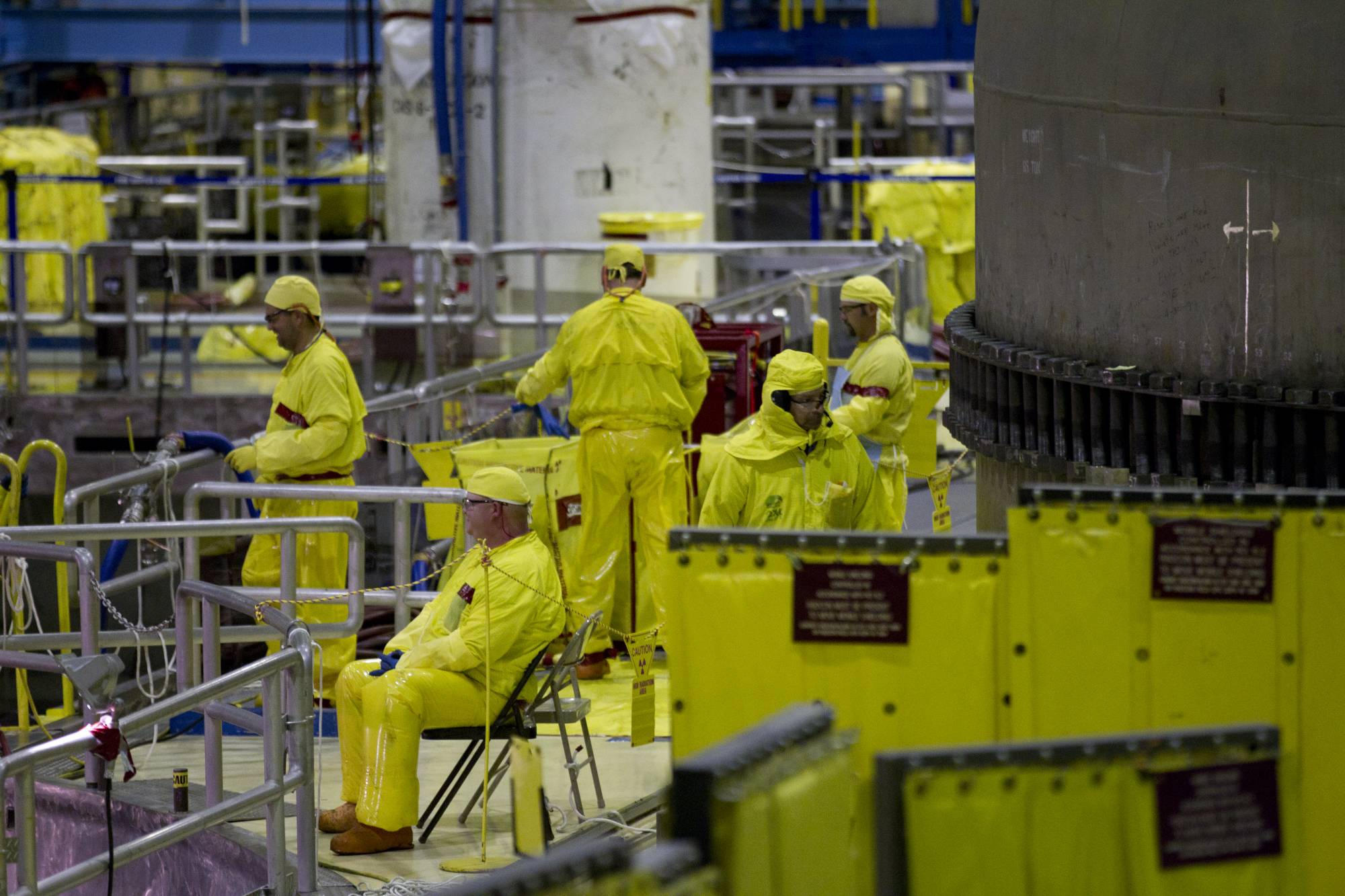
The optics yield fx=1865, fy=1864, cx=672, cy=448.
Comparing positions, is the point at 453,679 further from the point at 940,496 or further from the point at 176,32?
the point at 176,32

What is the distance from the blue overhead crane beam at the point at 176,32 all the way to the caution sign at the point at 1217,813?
20908 mm

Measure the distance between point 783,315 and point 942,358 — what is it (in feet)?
10.7

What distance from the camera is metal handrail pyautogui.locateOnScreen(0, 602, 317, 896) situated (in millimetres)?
5312

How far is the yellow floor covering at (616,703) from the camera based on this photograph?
8.23 m

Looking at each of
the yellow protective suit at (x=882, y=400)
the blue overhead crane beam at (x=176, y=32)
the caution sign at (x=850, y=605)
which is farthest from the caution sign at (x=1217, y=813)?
the blue overhead crane beam at (x=176, y=32)

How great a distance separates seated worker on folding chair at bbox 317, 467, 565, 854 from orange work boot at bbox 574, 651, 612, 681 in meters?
2.12

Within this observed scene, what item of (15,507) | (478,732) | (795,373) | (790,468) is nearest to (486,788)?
(478,732)

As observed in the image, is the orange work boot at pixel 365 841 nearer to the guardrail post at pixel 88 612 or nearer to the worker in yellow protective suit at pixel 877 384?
the guardrail post at pixel 88 612

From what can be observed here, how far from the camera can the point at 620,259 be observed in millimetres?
9125

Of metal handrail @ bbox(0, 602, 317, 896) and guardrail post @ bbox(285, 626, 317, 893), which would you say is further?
guardrail post @ bbox(285, 626, 317, 893)

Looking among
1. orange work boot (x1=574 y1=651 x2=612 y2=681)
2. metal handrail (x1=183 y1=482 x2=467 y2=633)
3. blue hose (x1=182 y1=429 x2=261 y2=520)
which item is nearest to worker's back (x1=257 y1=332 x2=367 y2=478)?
metal handrail (x1=183 y1=482 x2=467 y2=633)

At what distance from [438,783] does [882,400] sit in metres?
2.86

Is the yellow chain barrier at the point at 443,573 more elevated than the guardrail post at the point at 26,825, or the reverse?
the yellow chain barrier at the point at 443,573

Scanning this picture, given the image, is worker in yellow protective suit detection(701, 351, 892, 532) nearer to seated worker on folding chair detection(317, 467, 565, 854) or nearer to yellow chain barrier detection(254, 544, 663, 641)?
yellow chain barrier detection(254, 544, 663, 641)
